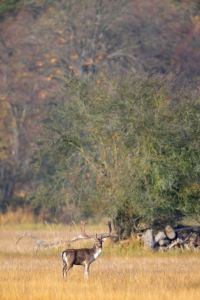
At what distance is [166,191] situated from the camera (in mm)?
16625

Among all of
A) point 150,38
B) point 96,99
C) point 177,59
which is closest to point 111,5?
Result: point 150,38

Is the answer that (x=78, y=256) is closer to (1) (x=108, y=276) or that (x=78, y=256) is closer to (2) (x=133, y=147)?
(1) (x=108, y=276)

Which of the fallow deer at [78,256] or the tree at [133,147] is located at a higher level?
the tree at [133,147]

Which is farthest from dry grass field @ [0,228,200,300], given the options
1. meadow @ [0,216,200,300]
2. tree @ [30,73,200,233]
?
tree @ [30,73,200,233]

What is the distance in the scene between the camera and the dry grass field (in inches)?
401

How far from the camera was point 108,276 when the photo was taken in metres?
12.5

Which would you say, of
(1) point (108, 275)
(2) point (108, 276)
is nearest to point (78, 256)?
(2) point (108, 276)

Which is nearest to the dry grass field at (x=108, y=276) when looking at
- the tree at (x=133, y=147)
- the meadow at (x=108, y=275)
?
the meadow at (x=108, y=275)

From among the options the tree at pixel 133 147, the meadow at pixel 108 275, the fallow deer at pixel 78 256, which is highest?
the tree at pixel 133 147

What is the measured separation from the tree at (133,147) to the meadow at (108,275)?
144cm

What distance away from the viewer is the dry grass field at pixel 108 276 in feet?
33.4

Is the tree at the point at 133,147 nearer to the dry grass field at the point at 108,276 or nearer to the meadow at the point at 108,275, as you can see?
the meadow at the point at 108,275

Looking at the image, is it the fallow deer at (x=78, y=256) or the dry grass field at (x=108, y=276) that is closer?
the dry grass field at (x=108, y=276)

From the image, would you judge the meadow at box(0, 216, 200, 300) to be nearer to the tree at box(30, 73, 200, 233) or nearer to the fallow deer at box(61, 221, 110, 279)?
the fallow deer at box(61, 221, 110, 279)
